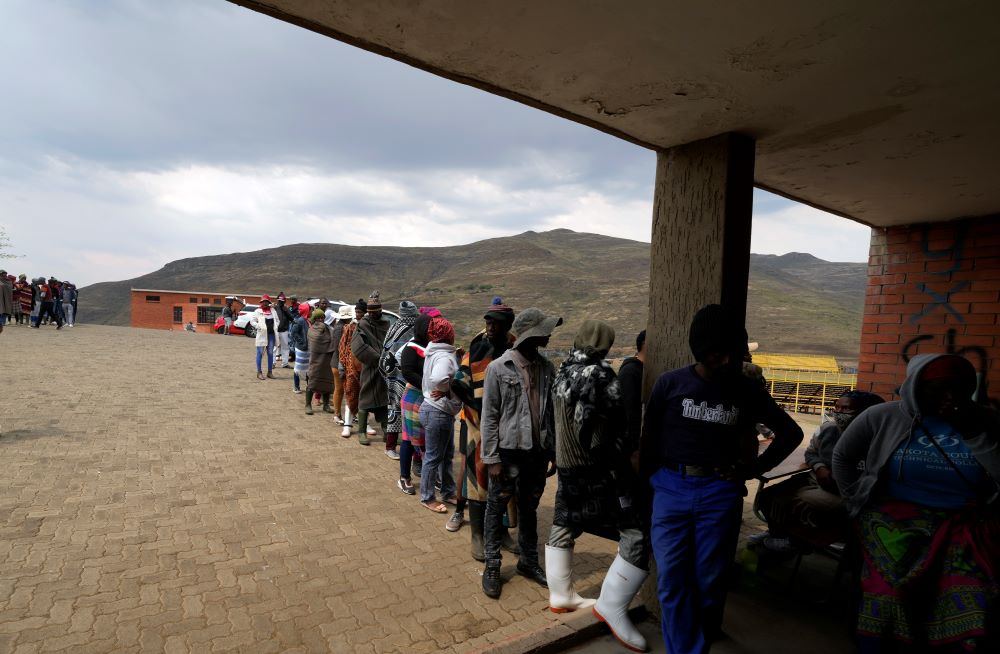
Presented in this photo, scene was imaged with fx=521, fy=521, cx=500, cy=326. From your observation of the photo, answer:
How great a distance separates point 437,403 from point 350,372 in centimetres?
270

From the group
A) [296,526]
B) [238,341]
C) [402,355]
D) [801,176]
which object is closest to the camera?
[801,176]

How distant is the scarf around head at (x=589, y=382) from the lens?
2908 mm

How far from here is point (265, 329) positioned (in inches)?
466

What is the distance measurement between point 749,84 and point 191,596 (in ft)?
13.8

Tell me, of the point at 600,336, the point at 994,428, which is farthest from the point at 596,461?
the point at 994,428

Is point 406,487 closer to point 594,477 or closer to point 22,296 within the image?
point 594,477

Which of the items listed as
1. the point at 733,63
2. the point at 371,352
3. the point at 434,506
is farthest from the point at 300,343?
the point at 733,63

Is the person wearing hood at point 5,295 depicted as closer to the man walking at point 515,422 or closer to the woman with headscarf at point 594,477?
the man walking at point 515,422

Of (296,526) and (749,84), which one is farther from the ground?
(749,84)

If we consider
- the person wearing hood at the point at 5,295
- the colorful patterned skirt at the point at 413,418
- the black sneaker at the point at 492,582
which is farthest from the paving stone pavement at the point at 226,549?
the person wearing hood at the point at 5,295

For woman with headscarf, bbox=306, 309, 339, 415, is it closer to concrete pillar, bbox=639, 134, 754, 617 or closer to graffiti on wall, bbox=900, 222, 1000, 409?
concrete pillar, bbox=639, 134, 754, 617

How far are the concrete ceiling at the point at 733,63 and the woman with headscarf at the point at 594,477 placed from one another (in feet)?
4.41

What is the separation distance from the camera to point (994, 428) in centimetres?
232

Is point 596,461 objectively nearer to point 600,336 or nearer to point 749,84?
point 600,336
